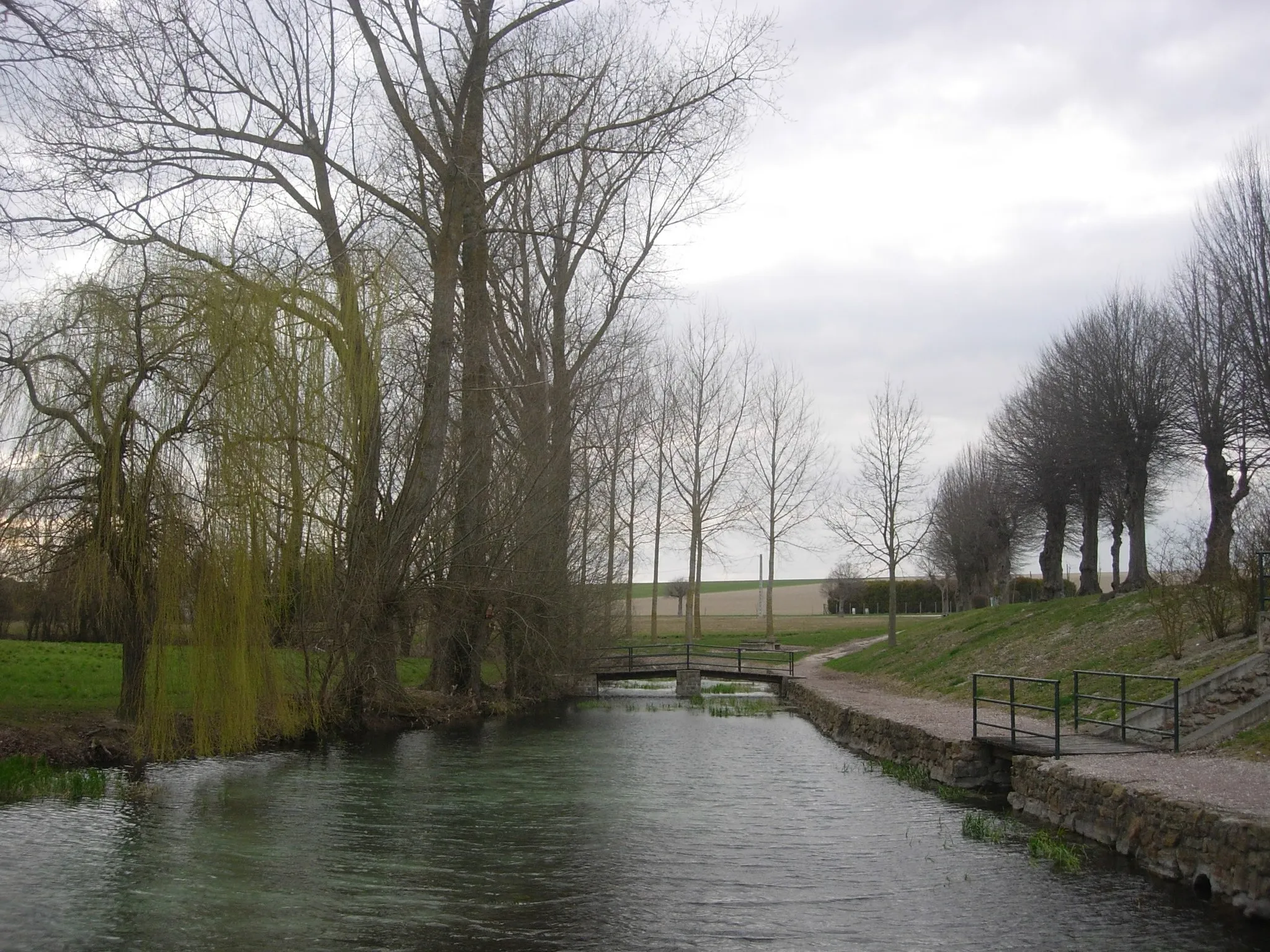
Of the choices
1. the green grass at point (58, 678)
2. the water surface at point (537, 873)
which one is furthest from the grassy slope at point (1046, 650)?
the green grass at point (58, 678)

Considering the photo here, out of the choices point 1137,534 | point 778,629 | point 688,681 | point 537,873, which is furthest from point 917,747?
point 778,629

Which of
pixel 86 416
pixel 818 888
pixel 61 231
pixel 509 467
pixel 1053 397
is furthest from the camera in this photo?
pixel 1053 397

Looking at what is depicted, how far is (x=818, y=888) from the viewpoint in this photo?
9586 millimetres

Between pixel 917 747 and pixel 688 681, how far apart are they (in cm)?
1673

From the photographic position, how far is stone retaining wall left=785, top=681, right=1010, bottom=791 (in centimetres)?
1452

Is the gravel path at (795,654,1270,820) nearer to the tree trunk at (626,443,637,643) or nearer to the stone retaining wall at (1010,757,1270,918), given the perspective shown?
the stone retaining wall at (1010,757,1270,918)

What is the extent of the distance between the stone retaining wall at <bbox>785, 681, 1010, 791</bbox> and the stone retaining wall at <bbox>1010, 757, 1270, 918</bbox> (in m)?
1.61

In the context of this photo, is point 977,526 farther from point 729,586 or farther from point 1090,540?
point 729,586

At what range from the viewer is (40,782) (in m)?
12.3

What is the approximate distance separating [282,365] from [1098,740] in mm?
11492

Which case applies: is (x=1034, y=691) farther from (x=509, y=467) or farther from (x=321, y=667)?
(x=321, y=667)

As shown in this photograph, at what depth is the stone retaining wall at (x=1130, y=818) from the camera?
28.0 feet

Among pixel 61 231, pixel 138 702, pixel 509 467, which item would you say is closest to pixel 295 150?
pixel 61 231

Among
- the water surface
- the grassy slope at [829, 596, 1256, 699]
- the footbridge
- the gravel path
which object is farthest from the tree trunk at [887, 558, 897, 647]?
the water surface
